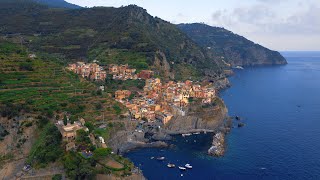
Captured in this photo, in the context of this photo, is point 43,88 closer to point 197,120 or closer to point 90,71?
point 197,120

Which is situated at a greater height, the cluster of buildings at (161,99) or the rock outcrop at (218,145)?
the cluster of buildings at (161,99)

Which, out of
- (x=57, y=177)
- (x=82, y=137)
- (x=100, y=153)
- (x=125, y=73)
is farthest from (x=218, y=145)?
(x=125, y=73)

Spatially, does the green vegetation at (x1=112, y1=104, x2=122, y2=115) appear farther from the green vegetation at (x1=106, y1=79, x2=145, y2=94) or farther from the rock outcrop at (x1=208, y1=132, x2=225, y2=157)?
the rock outcrop at (x1=208, y1=132, x2=225, y2=157)

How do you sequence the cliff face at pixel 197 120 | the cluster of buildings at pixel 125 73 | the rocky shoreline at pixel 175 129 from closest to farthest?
1. the rocky shoreline at pixel 175 129
2. the cliff face at pixel 197 120
3. the cluster of buildings at pixel 125 73

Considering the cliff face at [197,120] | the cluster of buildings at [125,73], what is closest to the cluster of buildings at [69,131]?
the cliff face at [197,120]

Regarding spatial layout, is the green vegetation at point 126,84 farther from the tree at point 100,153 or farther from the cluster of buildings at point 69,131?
the tree at point 100,153

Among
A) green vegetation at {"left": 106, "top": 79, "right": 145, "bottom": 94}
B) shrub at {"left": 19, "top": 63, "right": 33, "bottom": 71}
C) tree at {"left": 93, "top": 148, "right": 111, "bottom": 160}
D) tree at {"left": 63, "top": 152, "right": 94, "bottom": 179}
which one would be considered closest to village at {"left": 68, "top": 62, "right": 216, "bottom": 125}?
green vegetation at {"left": 106, "top": 79, "right": 145, "bottom": 94}
